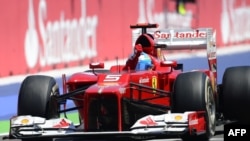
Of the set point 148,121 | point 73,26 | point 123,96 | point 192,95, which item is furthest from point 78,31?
point 148,121

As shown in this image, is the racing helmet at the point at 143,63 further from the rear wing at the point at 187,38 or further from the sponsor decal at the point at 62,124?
the sponsor decal at the point at 62,124

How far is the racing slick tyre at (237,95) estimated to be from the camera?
13.0 m

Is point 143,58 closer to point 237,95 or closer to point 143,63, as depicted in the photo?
point 143,63

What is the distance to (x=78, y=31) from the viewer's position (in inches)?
843

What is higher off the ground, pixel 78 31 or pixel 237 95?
pixel 78 31

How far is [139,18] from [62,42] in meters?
3.73

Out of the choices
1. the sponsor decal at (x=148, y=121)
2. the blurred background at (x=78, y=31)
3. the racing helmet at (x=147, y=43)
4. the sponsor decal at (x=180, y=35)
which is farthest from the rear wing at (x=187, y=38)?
the sponsor decal at (x=148, y=121)

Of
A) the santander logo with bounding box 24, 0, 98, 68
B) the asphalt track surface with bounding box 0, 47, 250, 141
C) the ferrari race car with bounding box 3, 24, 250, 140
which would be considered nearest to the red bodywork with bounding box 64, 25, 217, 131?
the ferrari race car with bounding box 3, 24, 250, 140

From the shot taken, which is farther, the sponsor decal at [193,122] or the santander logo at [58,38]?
the santander logo at [58,38]

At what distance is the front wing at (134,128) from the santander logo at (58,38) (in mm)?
7578

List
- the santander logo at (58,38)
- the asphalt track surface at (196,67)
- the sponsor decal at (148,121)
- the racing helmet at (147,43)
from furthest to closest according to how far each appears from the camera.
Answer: the santander logo at (58,38) → the asphalt track surface at (196,67) → the racing helmet at (147,43) → the sponsor decal at (148,121)

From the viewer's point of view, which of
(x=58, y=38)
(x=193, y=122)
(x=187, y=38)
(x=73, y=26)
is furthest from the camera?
(x=73, y=26)

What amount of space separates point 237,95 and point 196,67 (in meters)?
11.0

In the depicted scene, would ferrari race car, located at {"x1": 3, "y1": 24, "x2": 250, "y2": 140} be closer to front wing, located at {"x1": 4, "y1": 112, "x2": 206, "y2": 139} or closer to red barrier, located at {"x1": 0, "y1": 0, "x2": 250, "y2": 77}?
front wing, located at {"x1": 4, "y1": 112, "x2": 206, "y2": 139}
